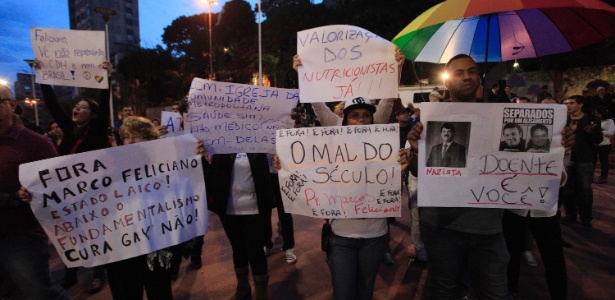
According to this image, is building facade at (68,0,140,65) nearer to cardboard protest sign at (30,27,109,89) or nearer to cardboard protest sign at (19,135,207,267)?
cardboard protest sign at (30,27,109,89)

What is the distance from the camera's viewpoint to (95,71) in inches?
131

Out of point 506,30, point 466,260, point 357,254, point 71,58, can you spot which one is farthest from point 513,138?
point 71,58

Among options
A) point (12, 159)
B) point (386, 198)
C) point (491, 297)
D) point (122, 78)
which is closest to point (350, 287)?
point (386, 198)

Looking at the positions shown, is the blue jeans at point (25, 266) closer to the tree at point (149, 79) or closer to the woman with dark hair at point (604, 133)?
the woman with dark hair at point (604, 133)

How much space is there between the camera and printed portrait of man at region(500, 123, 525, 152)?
2.21 metres

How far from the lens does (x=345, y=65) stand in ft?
9.16

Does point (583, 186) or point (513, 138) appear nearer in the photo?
point (513, 138)

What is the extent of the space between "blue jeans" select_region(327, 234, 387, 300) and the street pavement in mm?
1245

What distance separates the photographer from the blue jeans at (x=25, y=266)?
96.7 inches

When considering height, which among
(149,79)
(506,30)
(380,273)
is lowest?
(380,273)

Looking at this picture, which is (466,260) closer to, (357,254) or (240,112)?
(357,254)

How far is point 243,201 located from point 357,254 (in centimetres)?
123

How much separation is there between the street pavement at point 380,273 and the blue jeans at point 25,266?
1335 mm

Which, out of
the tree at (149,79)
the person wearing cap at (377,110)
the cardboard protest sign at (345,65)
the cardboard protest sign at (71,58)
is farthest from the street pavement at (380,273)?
the tree at (149,79)
